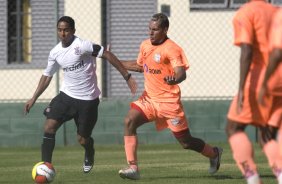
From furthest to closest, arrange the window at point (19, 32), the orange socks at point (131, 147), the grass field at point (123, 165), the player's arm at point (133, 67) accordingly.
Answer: the window at point (19, 32)
the player's arm at point (133, 67)
the orange socks at point (131, 147)
the grass field at point (123, 165)

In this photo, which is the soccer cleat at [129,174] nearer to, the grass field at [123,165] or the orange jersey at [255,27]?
the grass field at [123,165]

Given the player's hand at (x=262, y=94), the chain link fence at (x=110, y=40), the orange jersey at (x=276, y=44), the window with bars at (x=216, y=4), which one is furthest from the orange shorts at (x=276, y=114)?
the window with bars at (x=216, y=4)

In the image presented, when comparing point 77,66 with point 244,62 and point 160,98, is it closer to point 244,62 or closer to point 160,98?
point 160,98

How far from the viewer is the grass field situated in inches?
527

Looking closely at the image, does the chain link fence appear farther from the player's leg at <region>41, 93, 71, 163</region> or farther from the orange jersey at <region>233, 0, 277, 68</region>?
the orange jersey at <region>233, 0, 277, 68</region>

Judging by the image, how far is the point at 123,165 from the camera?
15.7 m

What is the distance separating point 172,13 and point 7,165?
7.06 metres

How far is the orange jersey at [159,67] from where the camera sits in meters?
13.8

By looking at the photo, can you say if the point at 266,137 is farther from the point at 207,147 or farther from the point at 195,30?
the point at 195,30

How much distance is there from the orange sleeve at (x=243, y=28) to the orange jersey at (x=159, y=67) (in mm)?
3822

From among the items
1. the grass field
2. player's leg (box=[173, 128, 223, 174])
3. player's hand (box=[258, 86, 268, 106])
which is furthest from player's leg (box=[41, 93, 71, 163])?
player's hand (box=[258, 86, 268, 106])

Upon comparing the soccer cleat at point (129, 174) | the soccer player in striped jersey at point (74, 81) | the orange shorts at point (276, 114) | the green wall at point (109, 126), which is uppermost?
the orange shorts at point (276, 114)

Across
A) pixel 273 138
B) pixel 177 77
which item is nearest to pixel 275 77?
pixel 273 138

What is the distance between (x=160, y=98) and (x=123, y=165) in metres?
1.95
